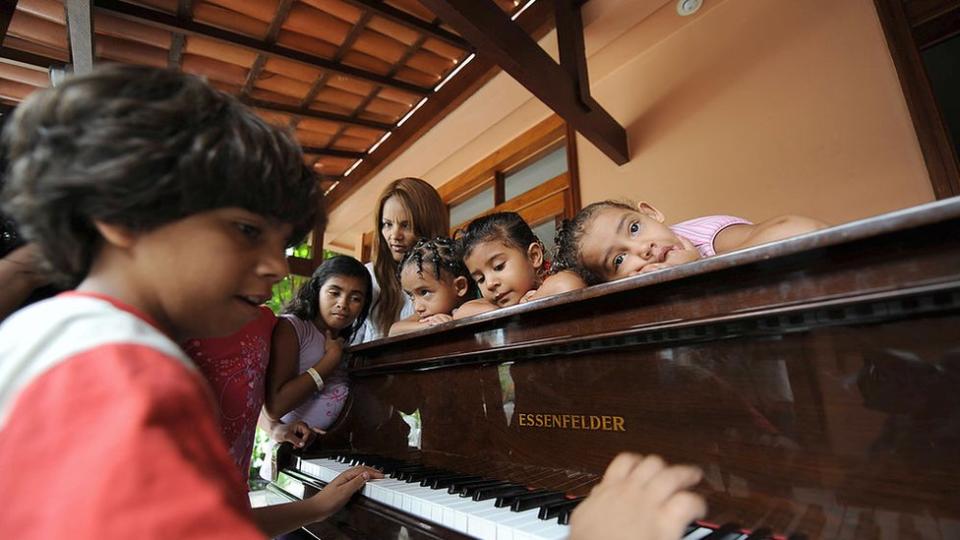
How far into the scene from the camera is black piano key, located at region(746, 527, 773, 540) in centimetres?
62

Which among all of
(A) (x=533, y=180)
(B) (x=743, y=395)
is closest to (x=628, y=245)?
(B) (x=743, y=395)

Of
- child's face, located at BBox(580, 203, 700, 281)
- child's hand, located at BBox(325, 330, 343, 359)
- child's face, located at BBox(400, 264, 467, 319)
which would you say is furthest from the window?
child's hand, located at BBox(325, 330, 343, 359)

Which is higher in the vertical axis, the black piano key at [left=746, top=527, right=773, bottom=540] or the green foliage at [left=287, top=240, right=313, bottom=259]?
the green foliage at [left=287, top=240, right=313, bottom=259]

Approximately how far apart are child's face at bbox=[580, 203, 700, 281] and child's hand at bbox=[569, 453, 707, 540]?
781 millimetres

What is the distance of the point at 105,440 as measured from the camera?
0.31m

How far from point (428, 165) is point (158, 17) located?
2528 mm

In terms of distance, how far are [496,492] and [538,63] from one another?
239cm

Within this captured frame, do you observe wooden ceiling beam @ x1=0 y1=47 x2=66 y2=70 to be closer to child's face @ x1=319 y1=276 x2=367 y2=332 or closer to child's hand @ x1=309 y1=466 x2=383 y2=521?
child's face @ x1=319 y1=276 x2=367 y2=332

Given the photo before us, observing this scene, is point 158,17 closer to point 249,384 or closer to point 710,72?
point 249,384

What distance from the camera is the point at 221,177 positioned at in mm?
472

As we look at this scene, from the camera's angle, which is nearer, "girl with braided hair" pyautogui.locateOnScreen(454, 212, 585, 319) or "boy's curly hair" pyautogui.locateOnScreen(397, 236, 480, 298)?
"girl with braided hair" pyautogui.locateOnScreen(454, 212, 585, 319)

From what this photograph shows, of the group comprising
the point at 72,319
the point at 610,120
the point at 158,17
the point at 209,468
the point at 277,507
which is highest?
the point at 158,17

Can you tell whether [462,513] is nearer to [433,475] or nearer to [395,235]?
[433,475]

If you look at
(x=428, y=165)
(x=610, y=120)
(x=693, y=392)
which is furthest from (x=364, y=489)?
(x=428, y=165)
